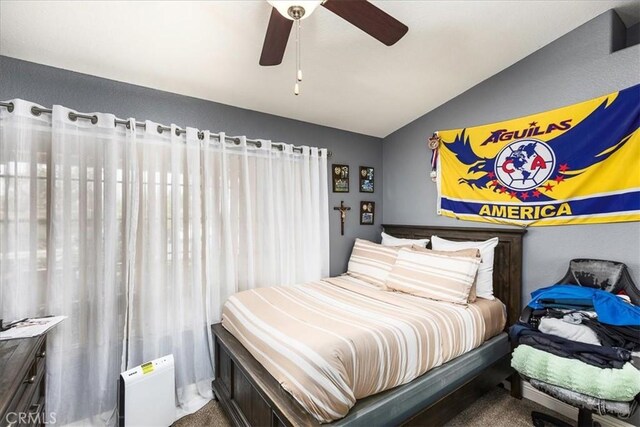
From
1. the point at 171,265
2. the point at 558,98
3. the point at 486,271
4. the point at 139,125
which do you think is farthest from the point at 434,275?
the point at 139,125

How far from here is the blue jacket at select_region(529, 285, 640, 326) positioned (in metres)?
1.58

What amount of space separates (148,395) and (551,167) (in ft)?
10.7

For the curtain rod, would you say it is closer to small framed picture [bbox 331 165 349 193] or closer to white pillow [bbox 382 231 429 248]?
small framed picture [bbox 331 165 349 193]

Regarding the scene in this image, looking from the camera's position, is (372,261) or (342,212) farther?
(342,212)

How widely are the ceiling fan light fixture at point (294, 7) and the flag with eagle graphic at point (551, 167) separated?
203 cm

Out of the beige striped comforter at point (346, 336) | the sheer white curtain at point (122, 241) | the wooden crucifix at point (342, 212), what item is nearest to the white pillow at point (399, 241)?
the wooden crucifix at point (342, 212)

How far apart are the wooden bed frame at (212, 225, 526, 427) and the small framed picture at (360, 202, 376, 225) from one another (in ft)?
2.69

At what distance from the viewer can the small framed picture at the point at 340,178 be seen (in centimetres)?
319

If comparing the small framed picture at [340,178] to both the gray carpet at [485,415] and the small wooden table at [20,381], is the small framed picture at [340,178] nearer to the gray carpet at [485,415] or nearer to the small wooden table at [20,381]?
the gray carpet at [485,415]

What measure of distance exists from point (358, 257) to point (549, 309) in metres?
1.64

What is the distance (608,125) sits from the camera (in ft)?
6.15

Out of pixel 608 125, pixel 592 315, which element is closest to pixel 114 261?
pixel 592 315

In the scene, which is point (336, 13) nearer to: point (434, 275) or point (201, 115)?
point (201, 115)

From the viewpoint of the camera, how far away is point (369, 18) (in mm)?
1309
